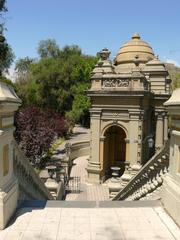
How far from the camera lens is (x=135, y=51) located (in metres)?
20.8

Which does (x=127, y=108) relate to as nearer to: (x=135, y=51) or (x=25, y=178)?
(x=135, y=51)

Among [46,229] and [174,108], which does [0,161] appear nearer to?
[46,229]

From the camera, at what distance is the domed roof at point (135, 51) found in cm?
2067

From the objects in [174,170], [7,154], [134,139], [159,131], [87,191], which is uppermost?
[7,154]

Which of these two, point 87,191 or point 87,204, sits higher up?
point 87,204

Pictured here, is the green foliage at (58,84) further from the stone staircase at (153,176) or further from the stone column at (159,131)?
the stone staircase at (153,176)

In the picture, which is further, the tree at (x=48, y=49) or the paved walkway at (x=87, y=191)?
the tree at (x=48, y=49)

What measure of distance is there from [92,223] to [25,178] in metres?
2.66

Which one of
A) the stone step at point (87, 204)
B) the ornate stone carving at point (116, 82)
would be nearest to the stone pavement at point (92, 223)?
the stone step at point (87, 204)

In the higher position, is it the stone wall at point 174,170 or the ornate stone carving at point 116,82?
the ornate stone carving at point 116,82

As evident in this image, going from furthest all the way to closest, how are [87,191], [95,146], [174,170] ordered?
[95,146]
[87,191]
[174,170]

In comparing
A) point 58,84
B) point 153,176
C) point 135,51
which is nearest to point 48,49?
point 58,84

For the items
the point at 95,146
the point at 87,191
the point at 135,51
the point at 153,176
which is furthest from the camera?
the point at 135,51

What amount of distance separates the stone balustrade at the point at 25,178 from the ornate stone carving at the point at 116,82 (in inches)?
385
